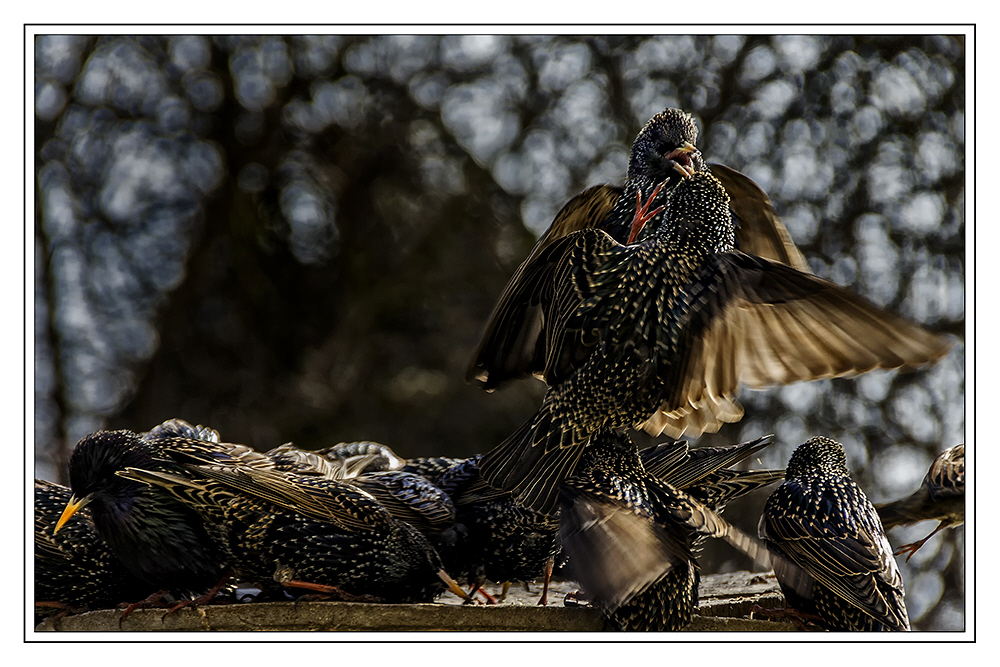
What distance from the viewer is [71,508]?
4.60ft

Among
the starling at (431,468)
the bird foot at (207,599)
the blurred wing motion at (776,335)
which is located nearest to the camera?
the blurred wing motion at (776,335)

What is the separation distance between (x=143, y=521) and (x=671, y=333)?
3.01ft

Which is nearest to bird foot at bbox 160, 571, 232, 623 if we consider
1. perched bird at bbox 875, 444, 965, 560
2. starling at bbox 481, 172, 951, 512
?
starling at bbox 481, 172, 951, 512

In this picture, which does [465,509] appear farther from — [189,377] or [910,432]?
[189,377]

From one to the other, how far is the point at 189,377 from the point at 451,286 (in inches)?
37.1

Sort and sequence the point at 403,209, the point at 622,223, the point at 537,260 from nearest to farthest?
1. the point at 537,260
2. the point at 622,223
3. the point at 403,209

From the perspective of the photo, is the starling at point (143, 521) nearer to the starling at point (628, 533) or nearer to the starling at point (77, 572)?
the starling at point (77, 572)

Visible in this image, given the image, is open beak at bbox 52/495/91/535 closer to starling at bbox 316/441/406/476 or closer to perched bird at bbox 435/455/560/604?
starling at bbox 316/441/406/476

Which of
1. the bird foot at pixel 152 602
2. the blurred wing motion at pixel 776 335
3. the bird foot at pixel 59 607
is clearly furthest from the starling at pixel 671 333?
the bird foot at pixel 59 607

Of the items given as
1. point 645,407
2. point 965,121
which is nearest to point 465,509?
point 645,407

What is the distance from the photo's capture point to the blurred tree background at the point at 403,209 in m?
2.20

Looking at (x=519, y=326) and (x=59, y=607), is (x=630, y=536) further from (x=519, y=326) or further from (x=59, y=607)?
(x=59, y=607)

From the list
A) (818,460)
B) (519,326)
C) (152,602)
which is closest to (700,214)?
(519,326)

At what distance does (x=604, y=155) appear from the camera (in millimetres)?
2729
